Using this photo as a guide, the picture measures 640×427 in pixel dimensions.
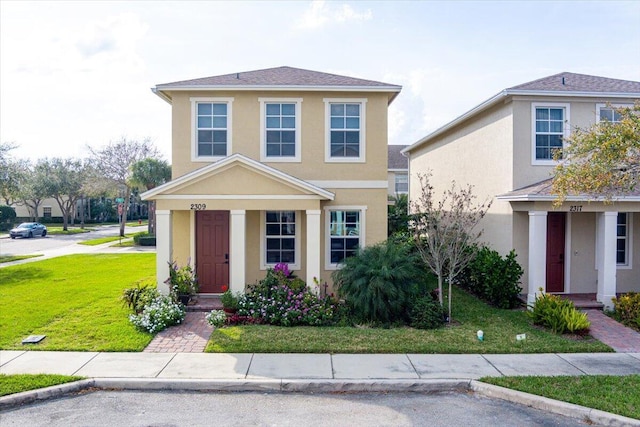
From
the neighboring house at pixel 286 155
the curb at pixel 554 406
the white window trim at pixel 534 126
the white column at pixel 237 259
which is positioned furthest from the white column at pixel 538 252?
the white column at pixel 237 259

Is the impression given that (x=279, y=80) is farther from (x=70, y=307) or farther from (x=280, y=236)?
(x=70, y=307)

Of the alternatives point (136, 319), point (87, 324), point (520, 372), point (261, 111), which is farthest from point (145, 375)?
point (261, 111)

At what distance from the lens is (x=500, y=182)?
14.5 metres

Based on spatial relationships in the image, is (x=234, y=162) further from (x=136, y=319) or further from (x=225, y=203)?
(x=136, y=319)

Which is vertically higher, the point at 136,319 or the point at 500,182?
the point at 500,182

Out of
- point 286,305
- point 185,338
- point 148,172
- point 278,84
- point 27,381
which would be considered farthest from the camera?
point 148,172

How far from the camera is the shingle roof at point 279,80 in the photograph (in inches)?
515

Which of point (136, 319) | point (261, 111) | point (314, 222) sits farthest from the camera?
point (261, 111)

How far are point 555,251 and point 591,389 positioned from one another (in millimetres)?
7541

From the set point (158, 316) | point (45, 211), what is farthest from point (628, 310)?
point (45, 211)

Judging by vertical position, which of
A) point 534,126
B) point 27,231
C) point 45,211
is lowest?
point 27,231

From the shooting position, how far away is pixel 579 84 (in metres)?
14.0

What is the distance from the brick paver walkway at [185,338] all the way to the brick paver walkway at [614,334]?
870cm

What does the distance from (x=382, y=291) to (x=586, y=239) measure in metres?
7.44
